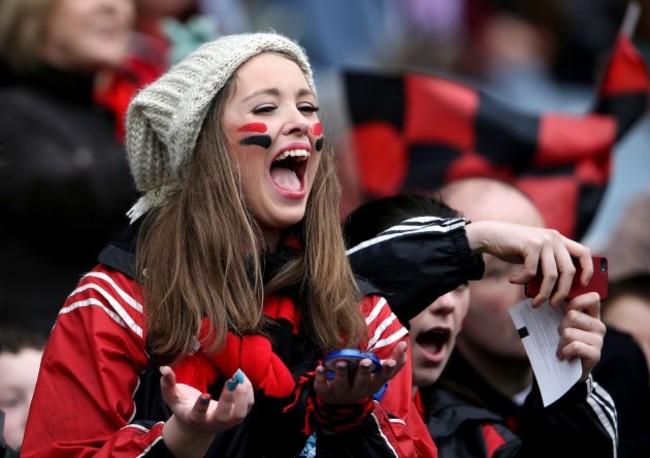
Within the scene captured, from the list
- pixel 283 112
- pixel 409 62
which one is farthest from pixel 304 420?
pixel 409 62

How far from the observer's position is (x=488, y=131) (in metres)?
6.59

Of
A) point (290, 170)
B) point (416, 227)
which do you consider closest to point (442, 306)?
point (416, 227)

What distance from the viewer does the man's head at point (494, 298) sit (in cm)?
471

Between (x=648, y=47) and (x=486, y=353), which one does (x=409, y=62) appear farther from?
(x=486, y=353)

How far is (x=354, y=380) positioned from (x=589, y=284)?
802 mm

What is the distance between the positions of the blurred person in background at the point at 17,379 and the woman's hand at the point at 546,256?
63.0 inches

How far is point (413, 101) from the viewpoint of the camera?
6602 millimetres

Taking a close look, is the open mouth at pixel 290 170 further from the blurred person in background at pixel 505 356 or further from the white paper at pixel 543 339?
the blurred person in background at pixel 505 356

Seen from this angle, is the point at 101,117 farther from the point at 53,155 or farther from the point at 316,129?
the point at 316,129

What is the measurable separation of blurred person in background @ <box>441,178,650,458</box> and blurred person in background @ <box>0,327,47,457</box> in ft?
4.20

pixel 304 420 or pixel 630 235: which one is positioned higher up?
pixel 304 420

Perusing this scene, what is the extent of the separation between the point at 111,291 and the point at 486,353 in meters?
1.60

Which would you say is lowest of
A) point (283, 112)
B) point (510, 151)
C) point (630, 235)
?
point (630, 235)

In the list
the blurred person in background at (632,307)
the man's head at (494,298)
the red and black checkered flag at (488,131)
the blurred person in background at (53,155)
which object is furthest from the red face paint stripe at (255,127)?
the red and black checkered flag at (488,131)
